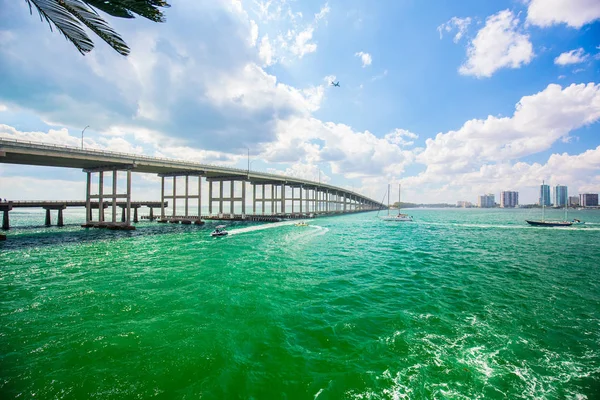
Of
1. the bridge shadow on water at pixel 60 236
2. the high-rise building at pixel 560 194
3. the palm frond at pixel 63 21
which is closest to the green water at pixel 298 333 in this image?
the palm frond at pixel 63 21

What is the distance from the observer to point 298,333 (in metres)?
8.31

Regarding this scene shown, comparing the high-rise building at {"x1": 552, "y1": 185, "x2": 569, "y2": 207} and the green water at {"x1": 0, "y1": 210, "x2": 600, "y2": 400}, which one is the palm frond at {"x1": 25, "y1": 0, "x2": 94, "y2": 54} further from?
the high-rise building at {"x1": 552, "y1": 185, "x2": 569, "y2": 207}

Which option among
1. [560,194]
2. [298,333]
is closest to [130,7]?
[298,333]

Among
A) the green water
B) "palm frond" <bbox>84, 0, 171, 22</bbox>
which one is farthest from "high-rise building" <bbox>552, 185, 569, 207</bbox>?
"palm frond" <bbox>84, 0, 171, 22</bbox>

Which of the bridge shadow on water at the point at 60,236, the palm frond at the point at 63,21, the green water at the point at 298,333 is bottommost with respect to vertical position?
the bridge shadow on water at the point at 60,236

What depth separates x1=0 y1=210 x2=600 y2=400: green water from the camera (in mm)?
5863

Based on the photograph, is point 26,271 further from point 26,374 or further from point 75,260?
point 26,374

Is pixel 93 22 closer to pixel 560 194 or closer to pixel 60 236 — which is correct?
pixel 60 236

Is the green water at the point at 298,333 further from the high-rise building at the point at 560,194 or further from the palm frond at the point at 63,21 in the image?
the high-rise building at the point at 560,194

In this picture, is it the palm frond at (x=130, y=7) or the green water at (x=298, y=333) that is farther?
the green water at (x=298, y=333)

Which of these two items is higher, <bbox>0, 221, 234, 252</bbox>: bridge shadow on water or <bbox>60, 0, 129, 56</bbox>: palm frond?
<bbox>60, 0, 129, 56</bbox>: palm frond

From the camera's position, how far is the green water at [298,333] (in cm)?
586

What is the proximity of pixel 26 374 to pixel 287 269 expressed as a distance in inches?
495

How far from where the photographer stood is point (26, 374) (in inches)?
237
